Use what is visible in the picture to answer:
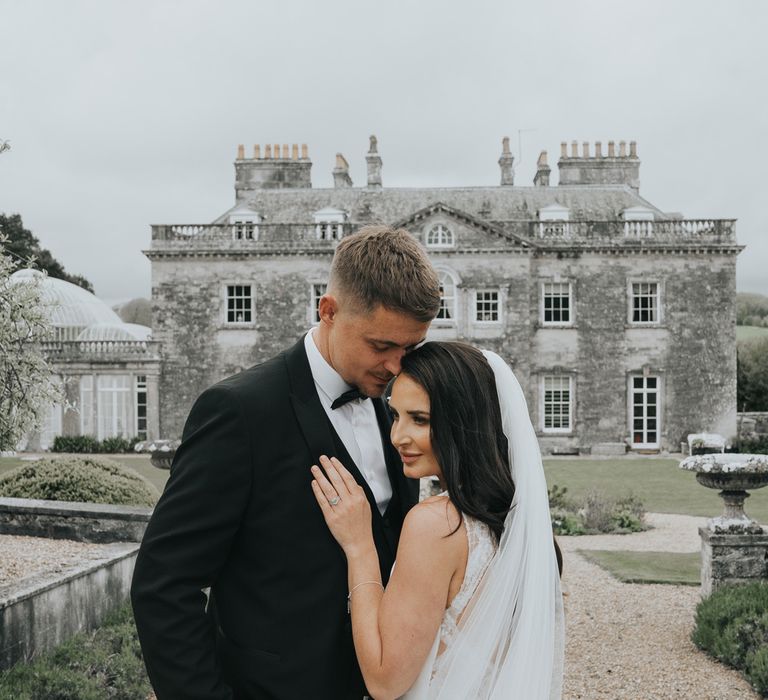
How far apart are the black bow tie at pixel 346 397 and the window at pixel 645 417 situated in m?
27.2

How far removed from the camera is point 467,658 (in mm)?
2572

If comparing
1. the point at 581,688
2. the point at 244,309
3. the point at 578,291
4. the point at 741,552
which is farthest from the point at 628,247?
the point at 581,688

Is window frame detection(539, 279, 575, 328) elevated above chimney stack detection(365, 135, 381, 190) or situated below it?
below

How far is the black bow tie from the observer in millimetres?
2562

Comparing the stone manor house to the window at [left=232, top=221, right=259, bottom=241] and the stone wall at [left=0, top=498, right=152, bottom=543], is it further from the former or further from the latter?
the stone wall at [left=0, top=498, right=152, bottom=543]

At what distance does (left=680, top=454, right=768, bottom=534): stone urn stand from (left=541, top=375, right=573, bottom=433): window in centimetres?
2097

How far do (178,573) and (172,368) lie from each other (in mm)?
27829

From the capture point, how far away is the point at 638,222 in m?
28.7

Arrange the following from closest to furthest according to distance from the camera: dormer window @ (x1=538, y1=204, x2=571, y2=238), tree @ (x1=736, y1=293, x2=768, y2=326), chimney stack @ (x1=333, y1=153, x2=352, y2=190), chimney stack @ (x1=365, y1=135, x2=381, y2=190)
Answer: dormer window @ (x1=538, y1=204, x2=571, y2=238), chimney stack @ (x1=365, y1=135, x2=381, y2=190), chimney stack @ (x1=333, y1=153, x2=352, y2=190), tree @ (x1=736, y1=293, x2=768, y2=326)

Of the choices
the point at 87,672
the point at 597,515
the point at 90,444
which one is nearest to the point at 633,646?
the point at 87,672

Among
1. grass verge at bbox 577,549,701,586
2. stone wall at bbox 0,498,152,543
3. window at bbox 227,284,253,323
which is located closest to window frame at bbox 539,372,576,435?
window at bbox 227,284,253,323

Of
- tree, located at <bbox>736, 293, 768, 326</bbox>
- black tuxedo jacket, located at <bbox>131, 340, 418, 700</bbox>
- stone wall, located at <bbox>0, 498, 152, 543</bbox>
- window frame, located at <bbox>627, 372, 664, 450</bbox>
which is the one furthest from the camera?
tree, located at <bbox>736, 293, 768, 326</bbox>

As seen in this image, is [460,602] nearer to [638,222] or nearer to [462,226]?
[462,226]

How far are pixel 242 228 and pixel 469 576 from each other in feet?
91.0
